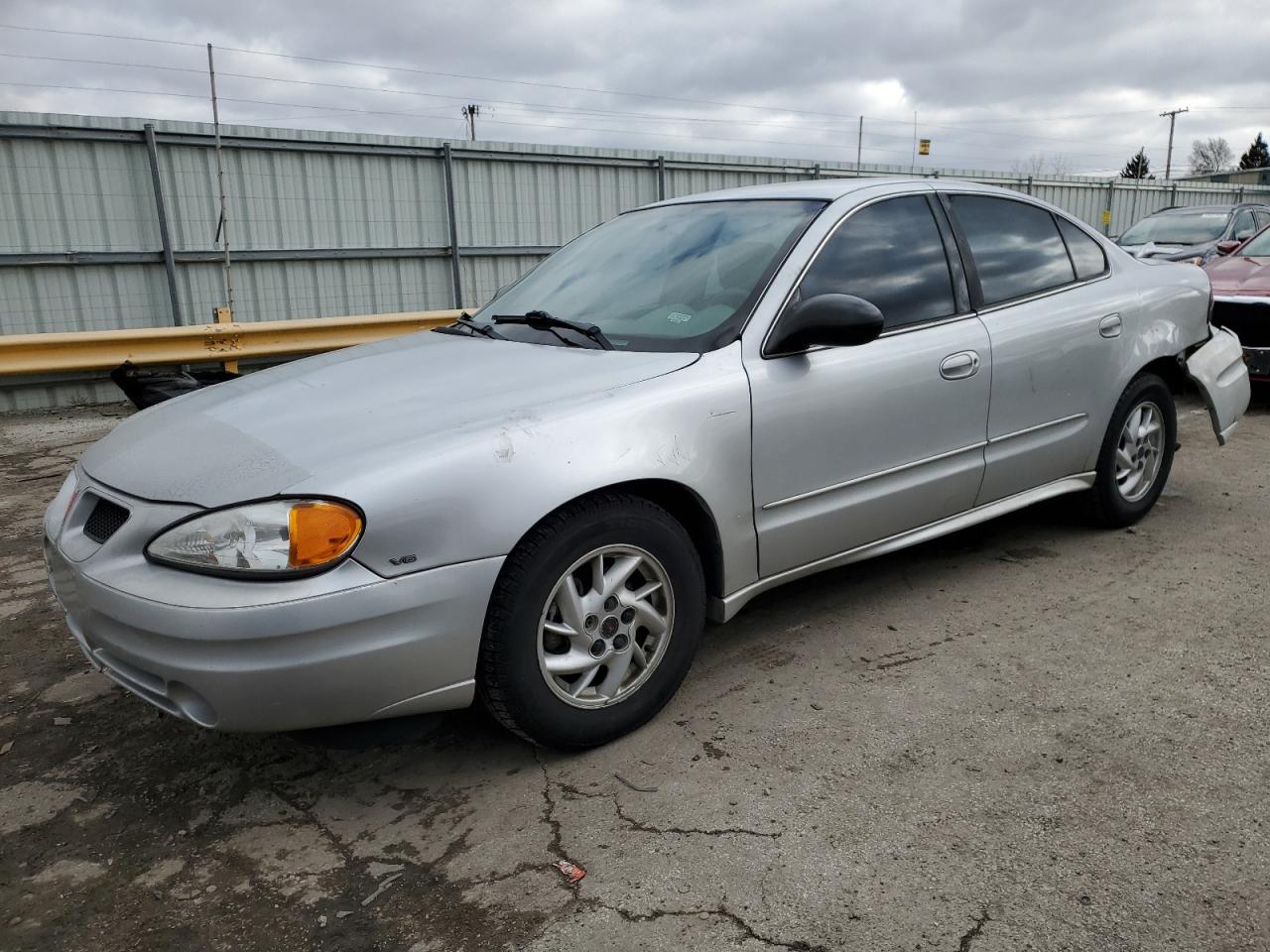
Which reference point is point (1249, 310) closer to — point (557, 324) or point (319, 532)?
point (557, 324)

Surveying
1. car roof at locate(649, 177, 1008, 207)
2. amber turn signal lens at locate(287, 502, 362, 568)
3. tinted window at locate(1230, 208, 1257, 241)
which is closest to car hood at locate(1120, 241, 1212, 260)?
tinted window at locate(1230, 208, 1257, 241)

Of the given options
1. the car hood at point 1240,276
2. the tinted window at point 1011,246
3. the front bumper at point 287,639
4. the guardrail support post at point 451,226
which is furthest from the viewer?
the guardrail support post at point 451,226

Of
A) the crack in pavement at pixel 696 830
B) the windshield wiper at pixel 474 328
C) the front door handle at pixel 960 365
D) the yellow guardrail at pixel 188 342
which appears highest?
the windshield wiper at pixel 474 328

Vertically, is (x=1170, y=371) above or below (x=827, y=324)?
below

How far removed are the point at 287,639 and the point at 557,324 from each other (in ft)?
4.97

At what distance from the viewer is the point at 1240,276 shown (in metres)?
7.60

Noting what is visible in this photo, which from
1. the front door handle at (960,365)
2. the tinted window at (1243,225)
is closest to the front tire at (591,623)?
the front door handle at (960,365)

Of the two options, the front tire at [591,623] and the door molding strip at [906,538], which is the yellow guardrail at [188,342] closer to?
the door molding strip at [906,538]

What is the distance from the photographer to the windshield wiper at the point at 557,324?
314 cm

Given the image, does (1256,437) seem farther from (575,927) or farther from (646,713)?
(575,927)

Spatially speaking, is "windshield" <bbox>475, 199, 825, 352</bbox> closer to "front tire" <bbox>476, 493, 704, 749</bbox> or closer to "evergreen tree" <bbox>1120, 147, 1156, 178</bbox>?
"front tire" <bbox>476, 493, 704, 749</bbox>

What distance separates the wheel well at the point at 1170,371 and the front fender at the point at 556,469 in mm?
2482

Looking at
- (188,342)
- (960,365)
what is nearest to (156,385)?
(188,342)

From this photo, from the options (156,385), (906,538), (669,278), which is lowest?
(906,538)
